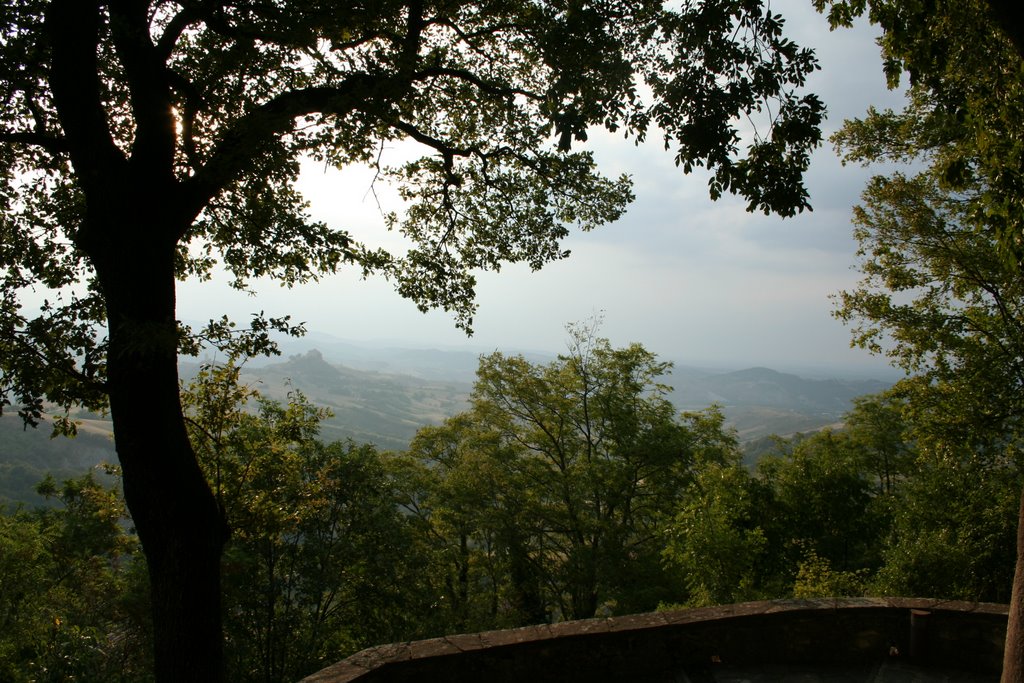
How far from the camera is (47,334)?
18.4 ft

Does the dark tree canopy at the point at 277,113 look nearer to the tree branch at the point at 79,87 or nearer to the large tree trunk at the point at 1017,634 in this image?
the tree branch at the point at 79,87

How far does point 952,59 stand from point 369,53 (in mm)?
6370

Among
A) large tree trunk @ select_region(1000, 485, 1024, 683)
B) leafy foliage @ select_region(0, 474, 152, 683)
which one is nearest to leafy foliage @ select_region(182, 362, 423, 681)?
leafy foliage @ select_region(0, 474, 152, 683)

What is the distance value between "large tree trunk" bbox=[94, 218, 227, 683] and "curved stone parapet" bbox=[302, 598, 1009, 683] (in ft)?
4.31

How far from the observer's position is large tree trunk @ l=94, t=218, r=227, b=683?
4379 millimetres

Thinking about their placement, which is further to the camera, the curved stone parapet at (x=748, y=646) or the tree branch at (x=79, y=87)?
the curved stone parapet at (x=748, y=646)

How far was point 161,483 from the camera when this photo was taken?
4426 mm

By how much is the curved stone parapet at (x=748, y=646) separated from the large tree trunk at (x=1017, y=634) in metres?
1.36

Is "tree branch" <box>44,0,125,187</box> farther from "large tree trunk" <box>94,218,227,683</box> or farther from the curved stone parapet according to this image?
the curved stone parapet

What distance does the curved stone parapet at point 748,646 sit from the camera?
4.96m

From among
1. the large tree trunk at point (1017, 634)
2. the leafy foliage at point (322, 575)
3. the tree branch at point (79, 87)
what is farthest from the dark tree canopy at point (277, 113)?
the leafy foliage at point (322, 575)

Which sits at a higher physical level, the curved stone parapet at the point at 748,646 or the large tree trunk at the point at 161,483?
the large tree trunk at the point at 161,483

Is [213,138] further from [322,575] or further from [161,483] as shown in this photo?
[322,575]

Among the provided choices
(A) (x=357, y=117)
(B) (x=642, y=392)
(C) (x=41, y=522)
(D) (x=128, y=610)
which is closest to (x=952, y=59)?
(A) (x=357, y=117)
